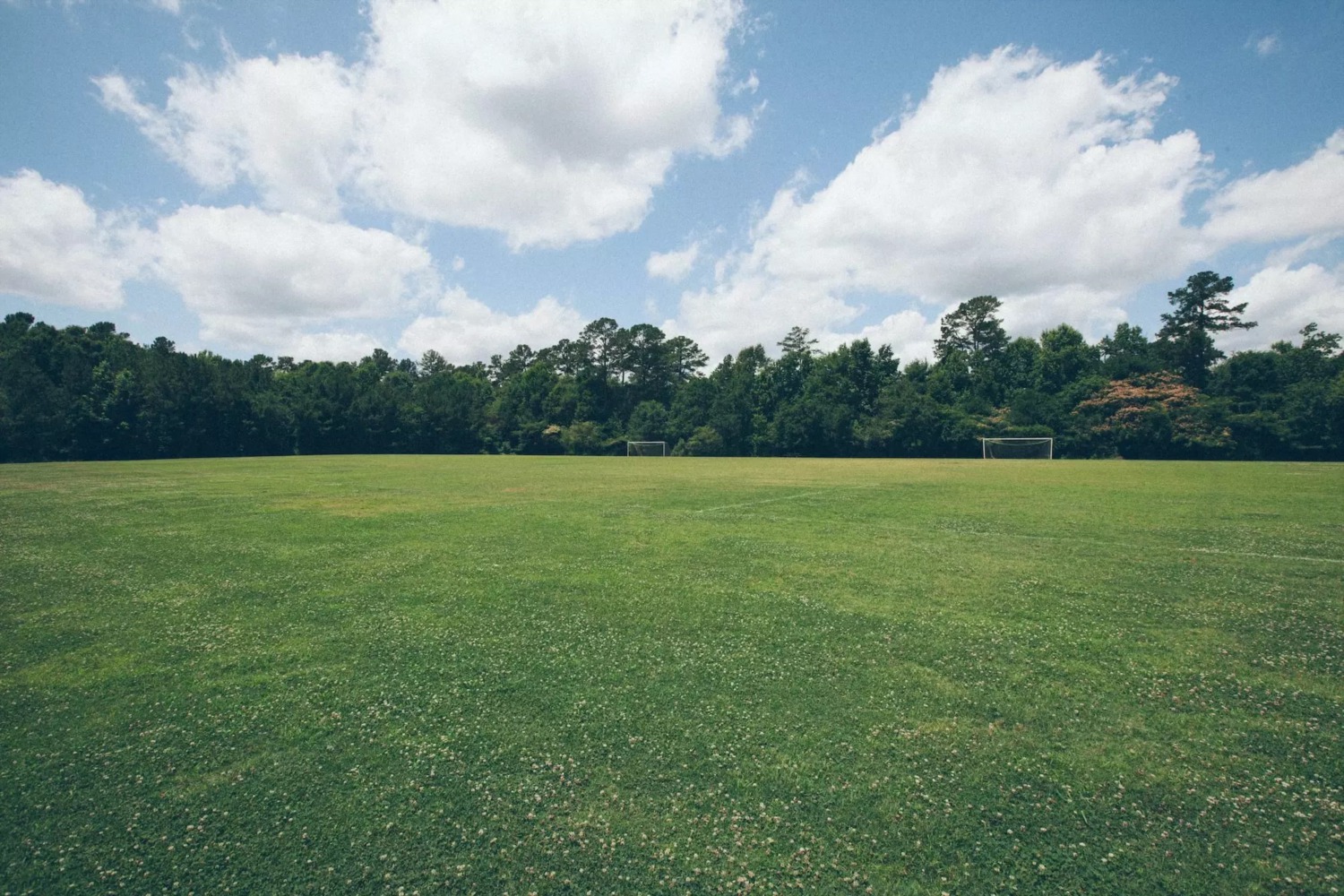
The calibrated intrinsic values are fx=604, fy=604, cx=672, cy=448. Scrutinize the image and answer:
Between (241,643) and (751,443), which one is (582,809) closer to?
(241,643)

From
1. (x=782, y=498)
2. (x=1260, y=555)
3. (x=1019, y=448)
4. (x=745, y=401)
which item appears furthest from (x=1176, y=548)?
(x=745, y=401)

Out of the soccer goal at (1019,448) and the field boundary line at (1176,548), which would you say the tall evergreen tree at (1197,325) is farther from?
the field boundary line at (1176,548)

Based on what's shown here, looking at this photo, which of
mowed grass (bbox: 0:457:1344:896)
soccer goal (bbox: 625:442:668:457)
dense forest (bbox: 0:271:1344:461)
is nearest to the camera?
mowed grass (bbox: 0:457:1344:896)

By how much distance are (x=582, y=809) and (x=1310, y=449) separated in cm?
9068

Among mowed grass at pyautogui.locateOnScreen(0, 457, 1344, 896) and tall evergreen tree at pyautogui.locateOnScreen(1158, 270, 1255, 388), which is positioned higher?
tall evergreen tree at pyautogui.locateOnScreen(1158, 270, 1255, 388)

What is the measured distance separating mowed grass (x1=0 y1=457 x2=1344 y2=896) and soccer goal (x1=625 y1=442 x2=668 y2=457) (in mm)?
82218

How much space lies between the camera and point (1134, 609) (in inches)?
360

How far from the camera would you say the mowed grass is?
3924 millimetres

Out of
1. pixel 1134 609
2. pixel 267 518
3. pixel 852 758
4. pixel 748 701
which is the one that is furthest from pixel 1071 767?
pixel 267 518

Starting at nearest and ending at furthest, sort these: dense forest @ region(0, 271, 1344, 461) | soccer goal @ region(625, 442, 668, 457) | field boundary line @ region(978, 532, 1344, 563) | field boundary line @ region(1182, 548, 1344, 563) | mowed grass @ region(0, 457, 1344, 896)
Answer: mowed grass @ region(0, 457, 1344, 896), field boundary line @ region(1182, 548, 1344, 563), field boundary line @ region(978, 532, 1344, 563), dense forest @ region(0, 271, 1344, 461), soccer goal @ region(625, 442, 668, 457)

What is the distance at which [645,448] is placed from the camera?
98000 mm

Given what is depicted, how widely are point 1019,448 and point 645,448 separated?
5277cm

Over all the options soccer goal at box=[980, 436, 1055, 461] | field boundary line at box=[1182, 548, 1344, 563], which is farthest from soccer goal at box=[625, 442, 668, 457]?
field boundary line at box=[1182, 548, 1344, 563]

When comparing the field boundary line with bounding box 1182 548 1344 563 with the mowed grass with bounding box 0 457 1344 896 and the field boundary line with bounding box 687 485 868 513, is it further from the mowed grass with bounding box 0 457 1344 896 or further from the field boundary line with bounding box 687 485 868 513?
the field boundary line with bounding box 687 485 868 513
